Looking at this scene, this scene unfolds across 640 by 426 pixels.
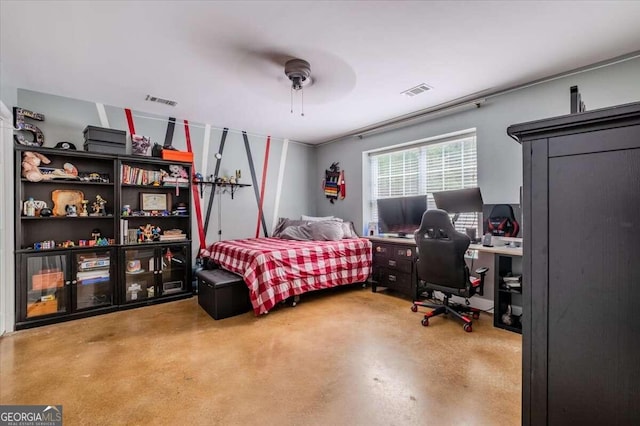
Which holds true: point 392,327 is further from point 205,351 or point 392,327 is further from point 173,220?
point 173,220

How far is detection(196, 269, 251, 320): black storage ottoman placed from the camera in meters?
3.14

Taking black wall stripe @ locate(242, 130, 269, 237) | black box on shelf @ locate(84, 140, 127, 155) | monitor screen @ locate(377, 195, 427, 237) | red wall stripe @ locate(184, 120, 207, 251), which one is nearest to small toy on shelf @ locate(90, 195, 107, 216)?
black box on shelf @ locate(84, 140, 127, 155)

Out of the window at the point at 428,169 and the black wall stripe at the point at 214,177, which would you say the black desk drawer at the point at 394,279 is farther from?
the black wall stripe at the point at 214,177

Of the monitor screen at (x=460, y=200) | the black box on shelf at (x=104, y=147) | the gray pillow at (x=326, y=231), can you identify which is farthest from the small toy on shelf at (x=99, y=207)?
the monitor screen at (x=460, y=200)

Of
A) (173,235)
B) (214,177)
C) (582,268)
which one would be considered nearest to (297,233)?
(214,177)

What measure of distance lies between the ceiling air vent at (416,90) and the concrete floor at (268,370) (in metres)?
2.51

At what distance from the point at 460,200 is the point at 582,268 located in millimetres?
2939

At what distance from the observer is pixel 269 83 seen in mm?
2996

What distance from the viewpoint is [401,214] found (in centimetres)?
409

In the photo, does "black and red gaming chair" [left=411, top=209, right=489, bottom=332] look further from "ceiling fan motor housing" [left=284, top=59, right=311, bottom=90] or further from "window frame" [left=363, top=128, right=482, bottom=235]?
"ceiling fan motor housing" [left=284, top=59, right=311, bottom=90]

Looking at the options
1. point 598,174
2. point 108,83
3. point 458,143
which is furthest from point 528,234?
point 108,83

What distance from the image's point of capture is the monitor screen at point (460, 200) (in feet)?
10.9

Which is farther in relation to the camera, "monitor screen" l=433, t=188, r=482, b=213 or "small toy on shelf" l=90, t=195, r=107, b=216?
"small toy on shelf" l=90, t=195, r=107, b=216

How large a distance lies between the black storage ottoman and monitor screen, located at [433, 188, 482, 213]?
2599 millimetres
